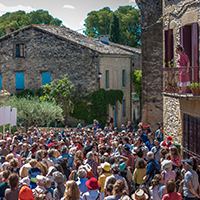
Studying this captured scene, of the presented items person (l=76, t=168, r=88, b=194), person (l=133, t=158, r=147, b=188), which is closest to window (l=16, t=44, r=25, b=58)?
person (l=133, t=158, r=147, b=188)

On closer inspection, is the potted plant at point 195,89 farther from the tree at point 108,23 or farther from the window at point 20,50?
the tree at point 108,23

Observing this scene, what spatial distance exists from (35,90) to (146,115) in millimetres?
11618

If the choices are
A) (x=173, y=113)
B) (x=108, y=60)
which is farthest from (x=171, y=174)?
(x=108, y=60)

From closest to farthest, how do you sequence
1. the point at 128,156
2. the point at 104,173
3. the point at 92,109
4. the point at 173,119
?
1. the point at 104,173
2. the point at 128,156
3. the point at 173,119
4. the point at 92,109

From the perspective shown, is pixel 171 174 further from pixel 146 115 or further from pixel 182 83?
pixel 146 115

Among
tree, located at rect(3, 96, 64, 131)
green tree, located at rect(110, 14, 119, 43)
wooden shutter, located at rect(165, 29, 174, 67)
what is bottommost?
tree, located at rect(3, 96, 64, 131)

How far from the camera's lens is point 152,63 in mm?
19109

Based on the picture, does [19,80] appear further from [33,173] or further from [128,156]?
[33,173]

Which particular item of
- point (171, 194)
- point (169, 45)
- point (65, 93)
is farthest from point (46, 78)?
point (171, 194)

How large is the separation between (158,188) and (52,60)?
71.3ft

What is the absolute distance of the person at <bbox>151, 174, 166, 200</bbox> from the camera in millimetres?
6263

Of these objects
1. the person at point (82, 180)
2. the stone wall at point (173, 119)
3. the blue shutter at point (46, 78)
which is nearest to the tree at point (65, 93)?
the blue shutter at point (46, 78)

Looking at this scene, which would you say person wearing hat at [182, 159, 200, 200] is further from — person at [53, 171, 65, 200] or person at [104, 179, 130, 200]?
person at [53, 171, 65, 200]

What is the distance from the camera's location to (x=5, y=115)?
15453mm
